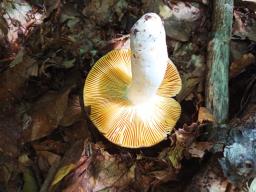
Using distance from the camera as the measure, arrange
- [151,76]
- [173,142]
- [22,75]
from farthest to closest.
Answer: [22,75], [173,142], [151,76]

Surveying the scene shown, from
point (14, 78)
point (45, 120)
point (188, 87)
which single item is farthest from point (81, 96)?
point (188, 87)

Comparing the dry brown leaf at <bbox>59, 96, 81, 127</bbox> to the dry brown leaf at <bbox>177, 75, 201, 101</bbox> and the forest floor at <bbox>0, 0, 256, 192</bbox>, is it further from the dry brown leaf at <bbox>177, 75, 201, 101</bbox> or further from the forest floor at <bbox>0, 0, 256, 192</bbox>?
the dry brown leaf at <bbox>177, 75, 201, 101</bbox>

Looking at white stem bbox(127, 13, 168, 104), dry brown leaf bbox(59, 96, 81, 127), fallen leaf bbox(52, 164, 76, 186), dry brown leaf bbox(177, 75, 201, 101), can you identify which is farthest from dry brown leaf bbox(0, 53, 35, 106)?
dry brown leaf bbox(177, 75, 201, 101)

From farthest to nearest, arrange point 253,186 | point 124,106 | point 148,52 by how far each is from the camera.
Result: point 124,106 → point 253,186 → point 148,52

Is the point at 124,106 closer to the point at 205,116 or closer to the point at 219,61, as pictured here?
the point at 205,116

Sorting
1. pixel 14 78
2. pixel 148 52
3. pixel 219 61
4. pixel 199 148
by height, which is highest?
pixel 148 52

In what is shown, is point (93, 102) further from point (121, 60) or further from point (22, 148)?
point (22, 148)

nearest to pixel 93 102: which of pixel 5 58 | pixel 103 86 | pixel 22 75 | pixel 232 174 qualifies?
pixel 103 86
